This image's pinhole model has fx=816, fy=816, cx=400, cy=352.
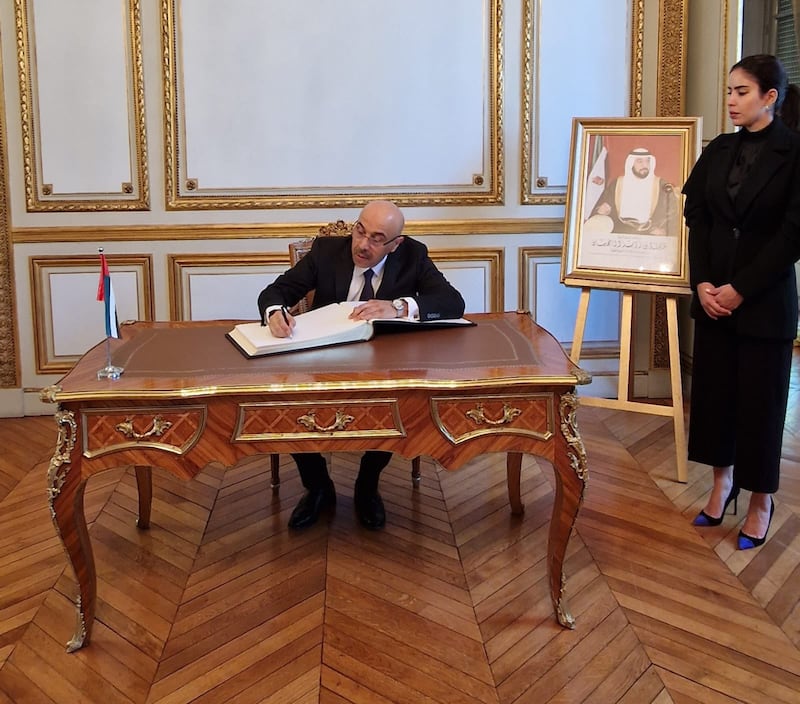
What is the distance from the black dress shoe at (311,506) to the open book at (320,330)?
0.73 metres

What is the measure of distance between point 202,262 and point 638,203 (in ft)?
7.28

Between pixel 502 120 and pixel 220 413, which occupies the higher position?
pixel 502 120

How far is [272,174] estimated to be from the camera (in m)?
4.28

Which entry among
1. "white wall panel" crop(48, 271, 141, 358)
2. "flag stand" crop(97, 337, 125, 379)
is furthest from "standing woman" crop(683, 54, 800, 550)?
"white wall panel" crop(48, 271, 141, 358)

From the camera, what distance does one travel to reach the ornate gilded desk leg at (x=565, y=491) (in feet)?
6.93

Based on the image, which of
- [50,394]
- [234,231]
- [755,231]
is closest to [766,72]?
[755,231]

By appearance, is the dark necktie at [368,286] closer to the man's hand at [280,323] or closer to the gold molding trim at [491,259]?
the man's hand at [280,323]

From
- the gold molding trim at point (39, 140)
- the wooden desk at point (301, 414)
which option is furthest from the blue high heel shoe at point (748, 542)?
the gold molding trim at point (39, 140)

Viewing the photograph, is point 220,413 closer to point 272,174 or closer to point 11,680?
point 11,680

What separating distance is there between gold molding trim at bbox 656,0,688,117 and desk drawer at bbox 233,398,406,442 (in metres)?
3.04

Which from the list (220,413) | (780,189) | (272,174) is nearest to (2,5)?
(272,174)

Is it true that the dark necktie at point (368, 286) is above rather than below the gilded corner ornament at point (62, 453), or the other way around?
above

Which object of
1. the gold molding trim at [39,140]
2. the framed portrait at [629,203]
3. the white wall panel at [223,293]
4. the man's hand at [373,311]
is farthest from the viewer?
the white wall panel at [223,293]

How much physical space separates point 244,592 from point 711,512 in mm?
1676
